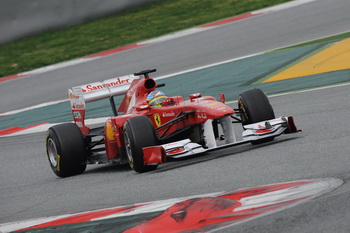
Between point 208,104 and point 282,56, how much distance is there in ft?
24.4

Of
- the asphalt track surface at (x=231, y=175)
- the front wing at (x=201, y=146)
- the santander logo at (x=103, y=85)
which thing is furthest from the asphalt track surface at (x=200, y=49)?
the front wing at (x=201, y=146)

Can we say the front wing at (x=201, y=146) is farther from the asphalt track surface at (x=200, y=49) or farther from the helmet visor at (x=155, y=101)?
the asphalt track surface at (x=200, y=49)

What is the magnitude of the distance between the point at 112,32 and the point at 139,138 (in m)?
15.5

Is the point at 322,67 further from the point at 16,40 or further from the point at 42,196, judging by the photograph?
the point at 16,40

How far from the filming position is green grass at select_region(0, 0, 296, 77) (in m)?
22.2

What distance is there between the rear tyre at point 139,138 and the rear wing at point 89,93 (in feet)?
6.22

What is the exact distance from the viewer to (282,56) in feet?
52.3

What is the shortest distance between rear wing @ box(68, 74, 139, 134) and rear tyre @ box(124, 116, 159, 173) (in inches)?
74.7

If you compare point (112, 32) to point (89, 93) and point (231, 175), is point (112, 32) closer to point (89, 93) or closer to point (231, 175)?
point (89, 93)

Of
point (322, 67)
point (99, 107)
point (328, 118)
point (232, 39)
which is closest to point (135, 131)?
point (328, 118)

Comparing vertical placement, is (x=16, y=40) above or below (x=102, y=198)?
above

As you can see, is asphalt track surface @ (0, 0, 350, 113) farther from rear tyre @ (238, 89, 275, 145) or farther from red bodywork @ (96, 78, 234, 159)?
rear tyre @ (238, 89, 275, 145)

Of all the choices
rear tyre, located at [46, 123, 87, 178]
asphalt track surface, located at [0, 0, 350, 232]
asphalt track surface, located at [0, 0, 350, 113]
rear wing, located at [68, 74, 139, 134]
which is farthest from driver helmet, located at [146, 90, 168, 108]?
asphalt track surface, located at [0, 0, 350, 113]

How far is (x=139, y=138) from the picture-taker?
8422mm
